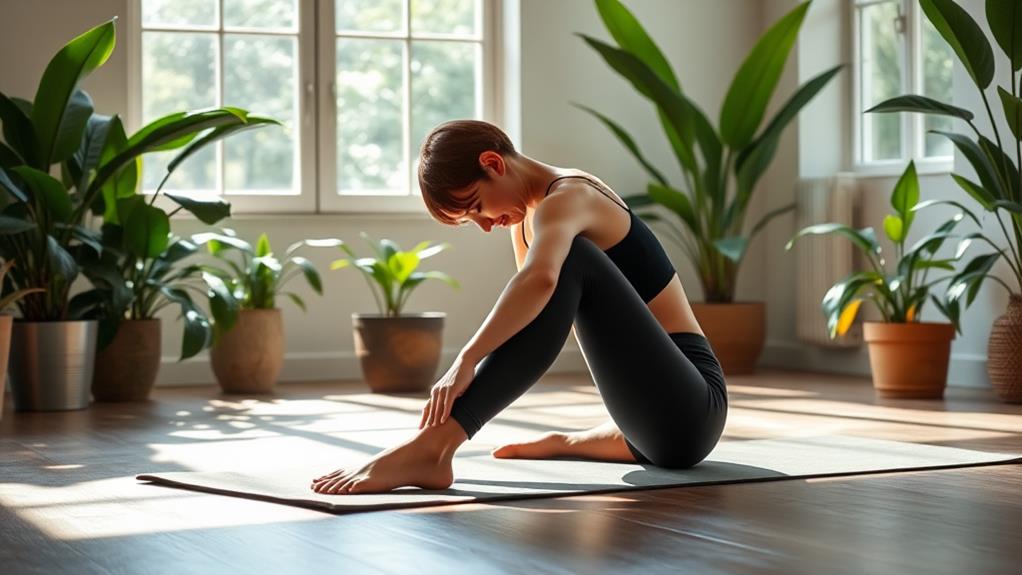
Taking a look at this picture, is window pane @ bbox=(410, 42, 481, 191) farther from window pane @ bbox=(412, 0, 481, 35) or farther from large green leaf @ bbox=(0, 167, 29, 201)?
large green leaf @ bbox=(0, 167, 29, 201)

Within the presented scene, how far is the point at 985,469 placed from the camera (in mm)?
2764

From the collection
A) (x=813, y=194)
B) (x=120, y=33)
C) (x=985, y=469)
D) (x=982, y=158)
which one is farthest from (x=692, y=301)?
(x=985, y=469)

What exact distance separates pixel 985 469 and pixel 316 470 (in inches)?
53.0

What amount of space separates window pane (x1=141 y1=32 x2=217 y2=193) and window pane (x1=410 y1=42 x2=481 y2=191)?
836mm

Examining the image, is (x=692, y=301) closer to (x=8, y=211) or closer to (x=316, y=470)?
(x=8, y=211)

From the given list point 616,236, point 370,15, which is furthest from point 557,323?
point 370,15

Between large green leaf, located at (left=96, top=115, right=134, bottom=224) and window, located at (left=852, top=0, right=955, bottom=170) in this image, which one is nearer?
large green leaf, located at (left=96, top=115, right=134, bottom=224)

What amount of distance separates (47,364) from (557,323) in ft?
8.10

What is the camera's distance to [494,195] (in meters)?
2.44

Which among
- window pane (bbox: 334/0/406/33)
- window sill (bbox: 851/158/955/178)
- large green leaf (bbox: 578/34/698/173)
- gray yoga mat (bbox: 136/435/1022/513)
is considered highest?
window pane (bbox: 334/0/406/33)

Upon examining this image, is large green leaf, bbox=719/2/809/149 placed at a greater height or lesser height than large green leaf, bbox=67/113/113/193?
greater

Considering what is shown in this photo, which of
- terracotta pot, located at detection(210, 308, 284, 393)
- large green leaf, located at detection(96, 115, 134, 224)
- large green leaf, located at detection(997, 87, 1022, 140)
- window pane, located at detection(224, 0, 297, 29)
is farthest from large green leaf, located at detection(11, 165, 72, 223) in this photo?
large green leaf, located at detection(997, 87, 1022, 140)

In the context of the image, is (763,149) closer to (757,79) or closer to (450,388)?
(757,79)

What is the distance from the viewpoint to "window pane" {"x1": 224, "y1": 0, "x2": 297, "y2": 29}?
5.44 meters
